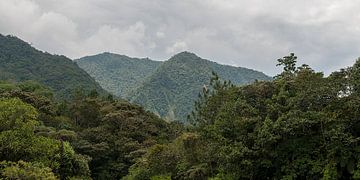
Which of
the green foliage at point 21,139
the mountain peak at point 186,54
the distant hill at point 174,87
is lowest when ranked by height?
the green foliage at point 21,139

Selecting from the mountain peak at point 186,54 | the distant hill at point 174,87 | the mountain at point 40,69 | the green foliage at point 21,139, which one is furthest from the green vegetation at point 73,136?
the mountain peak at point 186,54

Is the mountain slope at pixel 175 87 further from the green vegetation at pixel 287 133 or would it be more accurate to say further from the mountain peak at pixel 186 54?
the green vegetation at pixel 287 133

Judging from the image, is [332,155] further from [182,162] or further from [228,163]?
[182,162]

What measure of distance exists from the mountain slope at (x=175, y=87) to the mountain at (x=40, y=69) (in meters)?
22.7

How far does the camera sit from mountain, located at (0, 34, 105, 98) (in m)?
103

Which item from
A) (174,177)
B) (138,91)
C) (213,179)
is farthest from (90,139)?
(138,91)

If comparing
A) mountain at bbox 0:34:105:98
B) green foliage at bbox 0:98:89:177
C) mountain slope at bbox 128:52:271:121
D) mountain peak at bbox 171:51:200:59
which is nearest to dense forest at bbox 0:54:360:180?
green foliage at bbox 0:98:89:177

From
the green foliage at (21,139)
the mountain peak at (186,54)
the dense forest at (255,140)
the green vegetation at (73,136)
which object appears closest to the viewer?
the dense forest at (255,140)

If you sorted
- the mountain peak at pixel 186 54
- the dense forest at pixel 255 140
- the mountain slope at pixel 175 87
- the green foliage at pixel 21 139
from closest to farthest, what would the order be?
the dense forest at pixel 255 140 → the green foliage at pixel 21 139 → the mountain slope at pixel 175 87 → the mountain peak at pixel 186 54

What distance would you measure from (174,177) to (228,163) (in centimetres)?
857

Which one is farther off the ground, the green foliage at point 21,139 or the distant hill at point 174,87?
the distant hill at point 174,87

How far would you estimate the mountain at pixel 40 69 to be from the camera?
103 meters

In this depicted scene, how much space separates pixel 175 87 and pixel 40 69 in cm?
5039

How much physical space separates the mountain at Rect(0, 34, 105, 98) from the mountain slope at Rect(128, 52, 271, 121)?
2275cm
